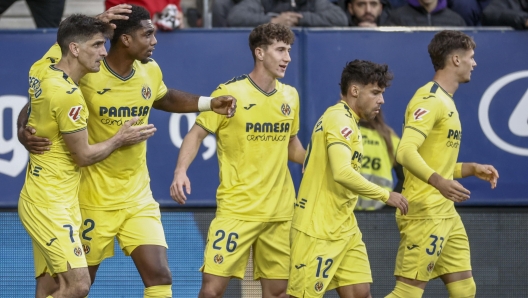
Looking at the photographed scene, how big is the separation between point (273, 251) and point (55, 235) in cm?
166

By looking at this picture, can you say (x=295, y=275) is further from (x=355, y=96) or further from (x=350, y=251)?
(x=355, y=96)

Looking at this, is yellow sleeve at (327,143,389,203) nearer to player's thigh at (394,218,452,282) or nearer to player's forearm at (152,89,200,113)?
player's thigh at (394,218,452,282)

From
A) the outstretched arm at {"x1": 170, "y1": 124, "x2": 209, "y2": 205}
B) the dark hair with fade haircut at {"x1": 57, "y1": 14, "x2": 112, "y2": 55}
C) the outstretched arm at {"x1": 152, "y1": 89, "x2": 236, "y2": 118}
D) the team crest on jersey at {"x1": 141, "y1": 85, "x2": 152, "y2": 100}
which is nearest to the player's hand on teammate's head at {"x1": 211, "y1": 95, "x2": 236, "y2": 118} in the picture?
the outstretched arm at {"x1": 152, "y1": 89, "x2": 236, "y2": 118}

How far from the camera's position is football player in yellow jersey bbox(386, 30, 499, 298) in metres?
7.24

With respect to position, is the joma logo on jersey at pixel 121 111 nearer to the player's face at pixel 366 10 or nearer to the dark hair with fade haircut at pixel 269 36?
the dark hair with fade haircut at pixel 269 36

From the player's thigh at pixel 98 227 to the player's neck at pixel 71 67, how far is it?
39.4 inches

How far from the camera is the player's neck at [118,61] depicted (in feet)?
22.1

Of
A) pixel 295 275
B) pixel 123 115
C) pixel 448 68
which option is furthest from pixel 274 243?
pixel 448 68

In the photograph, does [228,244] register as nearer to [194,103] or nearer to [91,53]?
[194,103]

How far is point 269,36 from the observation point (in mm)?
7145

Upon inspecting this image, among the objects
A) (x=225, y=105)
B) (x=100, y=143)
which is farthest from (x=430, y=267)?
(x=100, y=143)

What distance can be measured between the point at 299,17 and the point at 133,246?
3294mm

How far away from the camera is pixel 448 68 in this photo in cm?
746

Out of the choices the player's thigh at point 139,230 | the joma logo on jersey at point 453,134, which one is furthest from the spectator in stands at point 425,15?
the player's thigh at point 139,230
